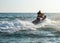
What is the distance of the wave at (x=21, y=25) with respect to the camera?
1.98 metres

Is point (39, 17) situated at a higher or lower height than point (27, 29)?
higher

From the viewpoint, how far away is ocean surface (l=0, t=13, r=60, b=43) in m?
1.95

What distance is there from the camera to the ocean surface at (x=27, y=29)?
1950 mm

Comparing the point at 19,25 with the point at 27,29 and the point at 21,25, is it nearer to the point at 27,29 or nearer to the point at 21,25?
the point at 21,25

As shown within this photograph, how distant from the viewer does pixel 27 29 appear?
198 cm

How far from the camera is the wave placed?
6.51 feet

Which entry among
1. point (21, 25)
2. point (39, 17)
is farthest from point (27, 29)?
point (39, 17)

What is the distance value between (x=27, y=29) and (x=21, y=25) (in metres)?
0.11

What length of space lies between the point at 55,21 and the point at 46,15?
0.16 meters

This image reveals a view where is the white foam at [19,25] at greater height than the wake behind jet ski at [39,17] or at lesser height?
lesser

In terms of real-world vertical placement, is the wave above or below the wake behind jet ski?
below

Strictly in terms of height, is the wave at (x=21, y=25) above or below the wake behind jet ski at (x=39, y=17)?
below

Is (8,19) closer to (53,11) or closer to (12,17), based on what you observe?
(12,17)

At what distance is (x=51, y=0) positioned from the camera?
81.7 inches
